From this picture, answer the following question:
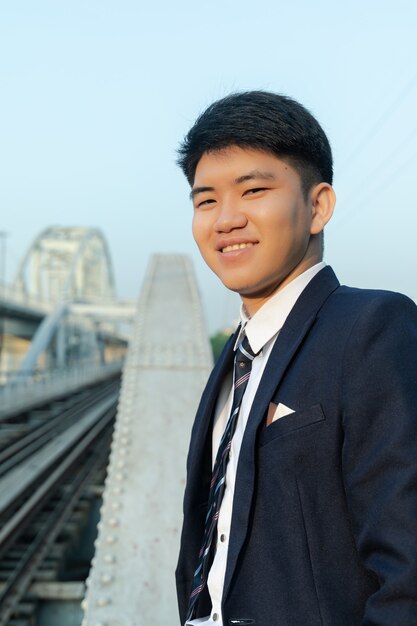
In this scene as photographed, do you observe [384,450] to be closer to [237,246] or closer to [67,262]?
[237,246]

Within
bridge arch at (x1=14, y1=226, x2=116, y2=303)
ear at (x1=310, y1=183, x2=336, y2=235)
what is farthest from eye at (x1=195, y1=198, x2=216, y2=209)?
bridge arch at (x1=14, y1=226, x2=116, y2=303)

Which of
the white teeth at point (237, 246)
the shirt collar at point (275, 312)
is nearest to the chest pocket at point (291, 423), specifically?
the shirt collar at point (275, 312)

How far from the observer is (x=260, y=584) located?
4.19ft

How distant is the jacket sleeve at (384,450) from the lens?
1.07 m

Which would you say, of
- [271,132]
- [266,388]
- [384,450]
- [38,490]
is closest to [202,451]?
[266,388]

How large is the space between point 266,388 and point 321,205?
1.48 feet

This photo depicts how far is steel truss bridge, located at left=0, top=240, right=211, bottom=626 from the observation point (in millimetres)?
3158

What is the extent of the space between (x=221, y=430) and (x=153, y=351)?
13.6 ft

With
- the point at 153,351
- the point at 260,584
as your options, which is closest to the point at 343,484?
the point at 260,584

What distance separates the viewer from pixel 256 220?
1.43 meters

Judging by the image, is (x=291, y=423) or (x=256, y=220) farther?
(x=256, y=220)

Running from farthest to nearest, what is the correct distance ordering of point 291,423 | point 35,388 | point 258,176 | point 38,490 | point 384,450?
point 35,388 < point 38,490 < point 258,176 < point 291,423 < point 384,450

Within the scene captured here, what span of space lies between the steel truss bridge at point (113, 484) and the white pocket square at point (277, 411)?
193 centimetres

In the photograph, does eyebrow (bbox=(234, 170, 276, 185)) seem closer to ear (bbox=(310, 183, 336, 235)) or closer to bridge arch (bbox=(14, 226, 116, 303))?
ear (bbox=(310, 183, 336, 235))
